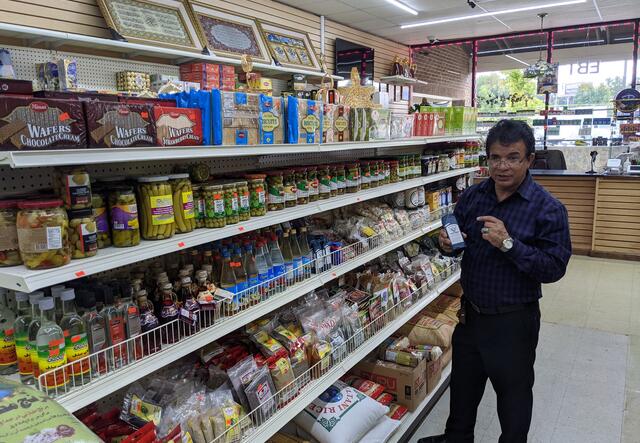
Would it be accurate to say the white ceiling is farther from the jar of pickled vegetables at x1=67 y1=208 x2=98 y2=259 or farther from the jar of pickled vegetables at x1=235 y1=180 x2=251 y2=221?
the jar of pickled vegetables at x1=67 y1=208 x2=98 y2=259

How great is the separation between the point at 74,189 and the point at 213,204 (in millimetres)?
587

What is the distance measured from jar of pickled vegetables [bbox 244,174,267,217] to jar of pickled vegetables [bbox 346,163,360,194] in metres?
0.82

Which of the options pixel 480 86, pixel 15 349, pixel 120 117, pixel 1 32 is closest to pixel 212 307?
pixel 15 349

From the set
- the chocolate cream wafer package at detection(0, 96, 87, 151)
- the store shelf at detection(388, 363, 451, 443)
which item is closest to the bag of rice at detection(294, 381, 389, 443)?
the store shelf at detection(388, 363, 451, 443)

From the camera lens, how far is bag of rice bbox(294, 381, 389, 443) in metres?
2.43

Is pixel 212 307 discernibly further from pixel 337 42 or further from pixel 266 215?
pixel 337 42

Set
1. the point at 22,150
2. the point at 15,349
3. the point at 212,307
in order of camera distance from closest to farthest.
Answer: the point at 22,150
the point at 15,349
the point at 212,307

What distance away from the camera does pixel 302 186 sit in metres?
2.51

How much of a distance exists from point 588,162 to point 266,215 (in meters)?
11.6

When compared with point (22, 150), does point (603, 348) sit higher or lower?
lower

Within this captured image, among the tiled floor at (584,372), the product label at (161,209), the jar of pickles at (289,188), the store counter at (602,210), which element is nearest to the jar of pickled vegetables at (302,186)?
the jar of pickles at (289,188)

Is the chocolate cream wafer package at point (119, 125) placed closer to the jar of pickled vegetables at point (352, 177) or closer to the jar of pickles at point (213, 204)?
the jar of pickles at point (213, 204)

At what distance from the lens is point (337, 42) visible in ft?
23.9

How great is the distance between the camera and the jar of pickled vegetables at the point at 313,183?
259 cm
